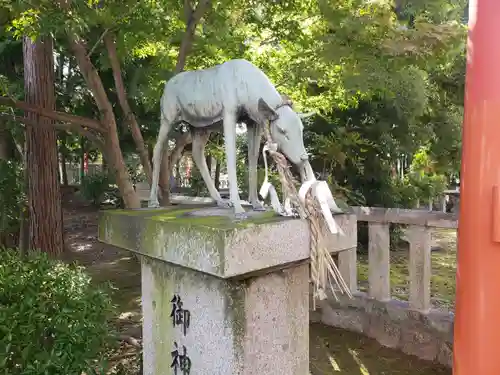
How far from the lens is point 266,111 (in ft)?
6.97

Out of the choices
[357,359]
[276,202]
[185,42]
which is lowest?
[357,359]

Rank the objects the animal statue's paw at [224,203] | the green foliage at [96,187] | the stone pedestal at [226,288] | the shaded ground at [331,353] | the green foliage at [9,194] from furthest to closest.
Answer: the green foliage at [96,187]
the green foliage at [9,194]
the shaded ground at [331,353]
the animal statue's paw at [224,203]
the stone pedestal at [226,288]

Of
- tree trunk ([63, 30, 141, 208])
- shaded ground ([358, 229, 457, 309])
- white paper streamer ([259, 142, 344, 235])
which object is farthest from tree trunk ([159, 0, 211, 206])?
shaded ground ([358, 229, 457, 309])

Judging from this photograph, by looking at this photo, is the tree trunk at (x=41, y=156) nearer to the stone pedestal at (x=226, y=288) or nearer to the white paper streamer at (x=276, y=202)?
the stone pedestal at (x=226, y=288)

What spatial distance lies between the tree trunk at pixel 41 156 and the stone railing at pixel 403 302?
142 inches

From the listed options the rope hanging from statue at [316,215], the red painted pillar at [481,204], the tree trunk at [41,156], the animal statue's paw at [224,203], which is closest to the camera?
the rope hanging from statue at [316,215]

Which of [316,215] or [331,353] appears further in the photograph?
[331,353]

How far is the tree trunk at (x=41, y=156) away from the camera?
5.05m

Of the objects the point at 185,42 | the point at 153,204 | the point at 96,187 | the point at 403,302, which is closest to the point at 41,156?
the point at 185,42

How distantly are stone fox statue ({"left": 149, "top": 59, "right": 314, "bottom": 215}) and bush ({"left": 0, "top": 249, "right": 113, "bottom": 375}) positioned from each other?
111cm

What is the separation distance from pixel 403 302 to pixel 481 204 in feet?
9.22

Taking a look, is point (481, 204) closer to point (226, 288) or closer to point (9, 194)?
point (226, 288)

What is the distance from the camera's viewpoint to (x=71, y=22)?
116 inches

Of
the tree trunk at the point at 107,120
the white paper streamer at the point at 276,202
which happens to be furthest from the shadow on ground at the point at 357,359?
the white paper streamer at the point at 276,202
